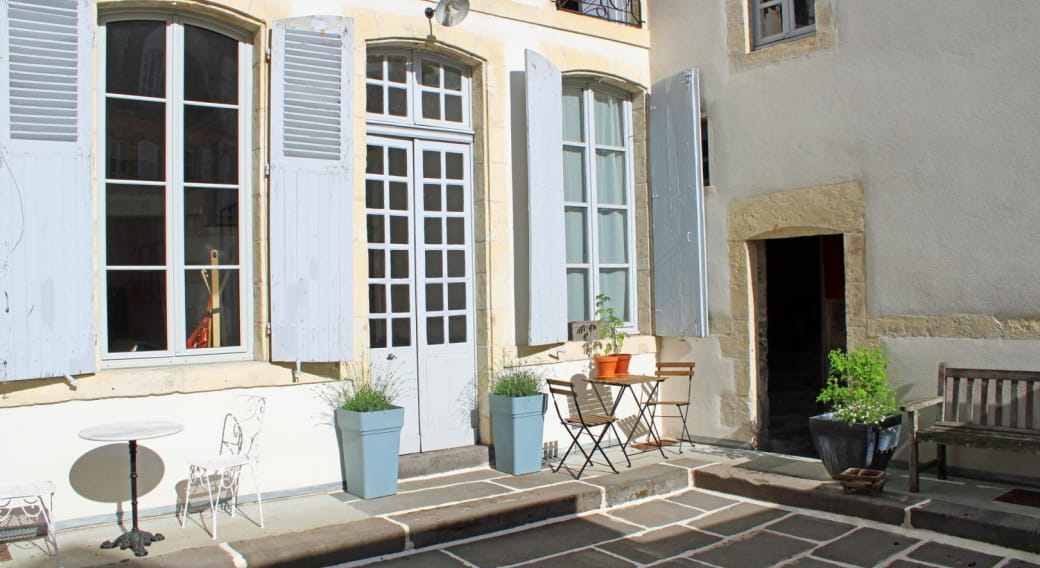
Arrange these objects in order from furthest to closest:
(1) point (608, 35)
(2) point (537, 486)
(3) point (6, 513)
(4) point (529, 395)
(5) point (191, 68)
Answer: (1) point (608, 35)
(4) point (529, 395)
(2) point (537, 486)
(5) point (191, 68)
(3) point (6, 513)

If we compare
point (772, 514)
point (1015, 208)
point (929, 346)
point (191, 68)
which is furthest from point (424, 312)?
point (1015, 208)

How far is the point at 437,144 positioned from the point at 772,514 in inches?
129

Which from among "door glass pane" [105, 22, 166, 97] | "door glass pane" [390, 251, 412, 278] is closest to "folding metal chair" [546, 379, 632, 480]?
"door glass pane" [390, 251, 412, 278]

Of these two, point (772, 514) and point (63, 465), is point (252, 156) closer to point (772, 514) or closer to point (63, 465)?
point (63, 465)

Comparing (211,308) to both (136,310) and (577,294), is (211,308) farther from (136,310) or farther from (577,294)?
(577,294)

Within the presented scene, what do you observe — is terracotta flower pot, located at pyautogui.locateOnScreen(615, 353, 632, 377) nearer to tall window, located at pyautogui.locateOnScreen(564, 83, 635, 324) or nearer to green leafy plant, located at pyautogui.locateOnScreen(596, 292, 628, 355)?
green leafy plant, located at pyautogui.locateOnScreen(596, 292, 628, 355)

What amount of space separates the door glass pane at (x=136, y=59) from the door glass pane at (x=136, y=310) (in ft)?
3.46

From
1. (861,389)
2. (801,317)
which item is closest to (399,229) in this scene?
(861,389)

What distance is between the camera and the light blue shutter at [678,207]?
6.45m

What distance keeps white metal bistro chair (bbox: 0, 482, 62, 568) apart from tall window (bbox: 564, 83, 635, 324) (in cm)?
376

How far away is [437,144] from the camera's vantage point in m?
5.88

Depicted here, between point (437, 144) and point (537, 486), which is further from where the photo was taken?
point (437, 144)

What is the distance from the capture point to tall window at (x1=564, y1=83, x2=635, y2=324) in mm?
6578

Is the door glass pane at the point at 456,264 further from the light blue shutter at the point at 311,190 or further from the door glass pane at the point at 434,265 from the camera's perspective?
the light blue shutter at the point at 311,190
